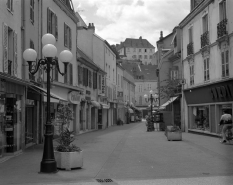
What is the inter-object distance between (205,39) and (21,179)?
53.3ft

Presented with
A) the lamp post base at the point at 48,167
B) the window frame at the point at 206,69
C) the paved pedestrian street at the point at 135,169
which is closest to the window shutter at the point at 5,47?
the paved pedestrian street at the point at 135,169

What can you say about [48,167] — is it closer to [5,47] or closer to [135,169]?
[135,169]

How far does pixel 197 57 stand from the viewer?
2398 centimetres

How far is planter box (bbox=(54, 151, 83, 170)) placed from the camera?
9785 millimetres

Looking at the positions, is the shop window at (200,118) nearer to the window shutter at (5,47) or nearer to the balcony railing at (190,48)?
the balcony railing at (190,48)

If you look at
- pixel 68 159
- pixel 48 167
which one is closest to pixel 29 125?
pixel 68 159

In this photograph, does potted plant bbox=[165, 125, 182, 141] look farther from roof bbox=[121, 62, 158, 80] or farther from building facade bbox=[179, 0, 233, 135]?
roof bbox=[121, 62, 158, 80]

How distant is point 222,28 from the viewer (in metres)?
19.0

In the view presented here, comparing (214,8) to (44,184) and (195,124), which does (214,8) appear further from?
(44,184)

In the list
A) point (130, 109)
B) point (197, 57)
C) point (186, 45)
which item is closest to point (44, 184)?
point (197, 57)

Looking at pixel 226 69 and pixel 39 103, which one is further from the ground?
pixel 226 69

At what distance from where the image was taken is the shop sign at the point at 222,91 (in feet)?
59.9

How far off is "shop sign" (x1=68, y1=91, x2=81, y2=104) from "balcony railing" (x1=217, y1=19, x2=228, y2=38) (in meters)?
10.7

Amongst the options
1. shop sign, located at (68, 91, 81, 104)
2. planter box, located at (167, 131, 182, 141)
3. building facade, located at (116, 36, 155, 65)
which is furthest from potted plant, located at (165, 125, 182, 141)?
building facade, located at (116, 36, 155, 65)
